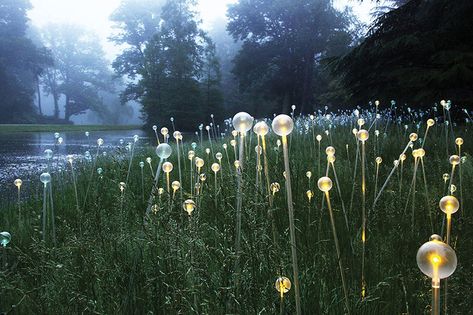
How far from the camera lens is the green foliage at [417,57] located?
8117mm

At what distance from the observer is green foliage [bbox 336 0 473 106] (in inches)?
320

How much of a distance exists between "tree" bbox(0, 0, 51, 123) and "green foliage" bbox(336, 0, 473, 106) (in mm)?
40373

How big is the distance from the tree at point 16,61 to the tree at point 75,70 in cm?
772

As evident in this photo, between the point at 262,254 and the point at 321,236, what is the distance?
890mm

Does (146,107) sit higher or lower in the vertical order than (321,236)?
higher

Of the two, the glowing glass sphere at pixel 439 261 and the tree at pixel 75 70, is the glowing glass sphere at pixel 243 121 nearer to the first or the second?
the glowing glass sphere at pixel 439 261

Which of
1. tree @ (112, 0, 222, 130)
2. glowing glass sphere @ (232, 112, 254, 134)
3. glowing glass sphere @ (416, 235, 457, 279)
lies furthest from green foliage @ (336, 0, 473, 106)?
tree @ (112, 0, 222, 130)

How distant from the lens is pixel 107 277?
5.34 feet

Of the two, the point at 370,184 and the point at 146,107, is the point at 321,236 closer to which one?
the point at 370,184

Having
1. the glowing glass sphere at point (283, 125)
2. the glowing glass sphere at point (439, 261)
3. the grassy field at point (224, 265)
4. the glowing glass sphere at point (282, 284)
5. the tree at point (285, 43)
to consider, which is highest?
the tree at point (285, 43)

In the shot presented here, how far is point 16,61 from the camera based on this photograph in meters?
42.2

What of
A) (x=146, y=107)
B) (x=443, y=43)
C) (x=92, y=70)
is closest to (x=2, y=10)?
(x=92, y=70)

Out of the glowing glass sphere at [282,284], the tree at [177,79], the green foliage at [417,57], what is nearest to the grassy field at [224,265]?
the glowing glass sphere at [282,284]

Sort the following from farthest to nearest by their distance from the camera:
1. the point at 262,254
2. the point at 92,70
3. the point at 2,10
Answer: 1. the point at 92,70
2. the point at 2,10
3. the point at 262,254
